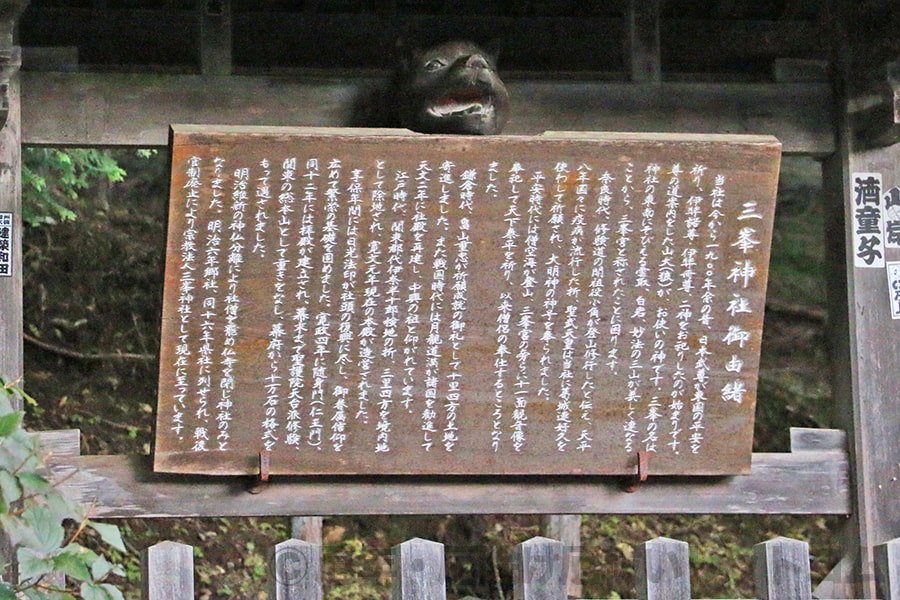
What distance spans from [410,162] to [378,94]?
1.98 feet

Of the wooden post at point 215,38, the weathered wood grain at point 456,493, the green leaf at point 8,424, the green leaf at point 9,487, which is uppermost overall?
the wooden post at point 215,38

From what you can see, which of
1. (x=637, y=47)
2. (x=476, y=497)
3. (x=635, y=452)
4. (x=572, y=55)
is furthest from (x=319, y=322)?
(x=572, y=55)

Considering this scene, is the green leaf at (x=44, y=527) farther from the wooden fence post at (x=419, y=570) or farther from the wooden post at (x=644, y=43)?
the wooden post at (x=644, y=43)

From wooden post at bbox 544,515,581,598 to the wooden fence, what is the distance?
14.9ft

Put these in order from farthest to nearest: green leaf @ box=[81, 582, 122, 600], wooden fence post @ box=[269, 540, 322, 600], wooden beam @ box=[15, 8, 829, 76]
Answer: wooden beam @ box=[15, 8, 829, 76] → wooden fence post @ box=[269, 540, 322, 600] → green leaf @ box=[81, 582, 122, 600]

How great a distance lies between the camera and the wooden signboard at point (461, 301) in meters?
5.11

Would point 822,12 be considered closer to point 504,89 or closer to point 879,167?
point 879,167

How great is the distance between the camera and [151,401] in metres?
9.09

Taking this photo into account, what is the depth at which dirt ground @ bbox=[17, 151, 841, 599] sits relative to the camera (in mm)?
8875

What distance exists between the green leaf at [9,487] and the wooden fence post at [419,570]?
126 cm

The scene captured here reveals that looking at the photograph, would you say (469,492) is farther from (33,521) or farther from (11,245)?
(33,521)

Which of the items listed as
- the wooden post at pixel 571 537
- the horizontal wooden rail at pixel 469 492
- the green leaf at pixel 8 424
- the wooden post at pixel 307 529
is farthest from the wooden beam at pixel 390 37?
the green leaf at pixel 8 424

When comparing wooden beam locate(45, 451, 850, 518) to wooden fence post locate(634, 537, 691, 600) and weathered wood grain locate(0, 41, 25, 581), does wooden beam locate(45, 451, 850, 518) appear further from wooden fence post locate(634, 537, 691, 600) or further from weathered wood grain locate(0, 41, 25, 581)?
wooden fence post locate(634, 537, 691, 600)

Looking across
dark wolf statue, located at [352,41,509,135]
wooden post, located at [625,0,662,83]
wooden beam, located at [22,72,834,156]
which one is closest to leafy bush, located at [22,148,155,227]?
wooden beam, located at [22,72,834,156]
